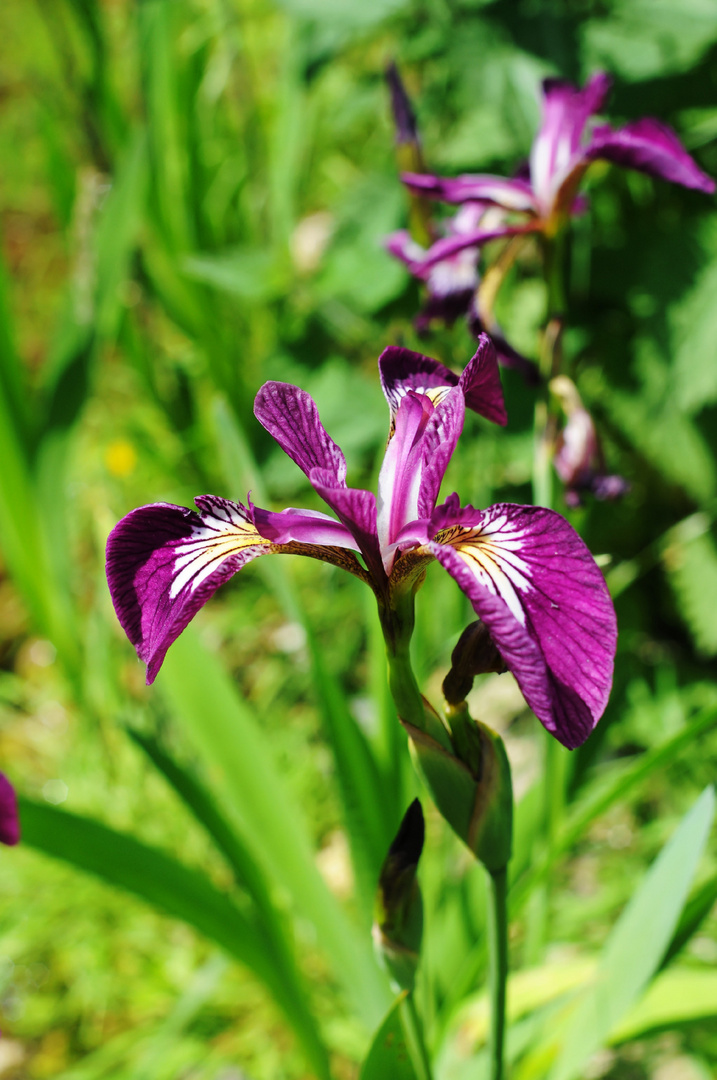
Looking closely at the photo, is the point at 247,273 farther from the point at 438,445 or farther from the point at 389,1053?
the point at 389,1053

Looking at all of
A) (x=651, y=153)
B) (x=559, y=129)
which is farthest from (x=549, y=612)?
(x=559, y=129)

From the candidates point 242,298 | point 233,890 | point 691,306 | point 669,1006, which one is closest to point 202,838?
point 233,890

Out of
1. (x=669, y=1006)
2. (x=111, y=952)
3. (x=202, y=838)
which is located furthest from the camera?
(x=202, y=838)

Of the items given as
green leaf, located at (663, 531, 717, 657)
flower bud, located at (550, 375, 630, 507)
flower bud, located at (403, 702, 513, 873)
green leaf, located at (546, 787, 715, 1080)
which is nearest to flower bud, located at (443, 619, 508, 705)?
flower bud, located at (403, 702, 513, 873)

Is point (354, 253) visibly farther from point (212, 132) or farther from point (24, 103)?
point (24, 103)

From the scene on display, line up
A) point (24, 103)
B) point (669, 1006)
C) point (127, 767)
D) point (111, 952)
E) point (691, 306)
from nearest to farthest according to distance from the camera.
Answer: point (669, 1006) < point (691, 306) < point (111, 952) < point (127, 767) < point (24, 103)

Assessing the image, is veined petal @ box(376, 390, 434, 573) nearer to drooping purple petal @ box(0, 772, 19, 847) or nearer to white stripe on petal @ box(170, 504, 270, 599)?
white stripe on petal @ box(170, 504, 270, 599)
